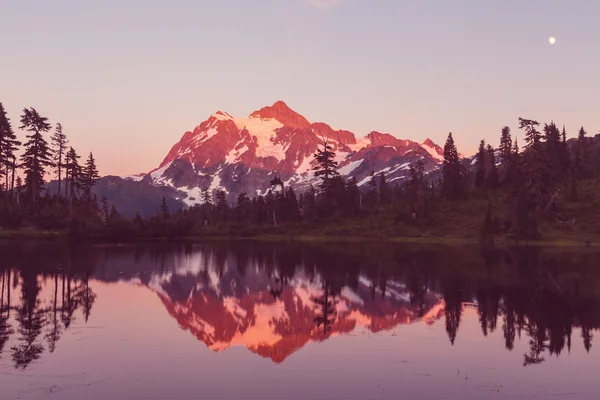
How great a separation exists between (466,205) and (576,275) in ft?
286

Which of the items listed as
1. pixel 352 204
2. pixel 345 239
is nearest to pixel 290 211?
pixel 352 204

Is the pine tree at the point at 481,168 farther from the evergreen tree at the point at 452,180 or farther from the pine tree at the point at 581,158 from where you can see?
the pine tree at the point at 581,158

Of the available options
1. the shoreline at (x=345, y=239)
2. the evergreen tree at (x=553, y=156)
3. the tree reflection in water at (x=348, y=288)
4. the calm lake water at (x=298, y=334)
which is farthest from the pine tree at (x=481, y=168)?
the calm lake water at (x=298, y=334)

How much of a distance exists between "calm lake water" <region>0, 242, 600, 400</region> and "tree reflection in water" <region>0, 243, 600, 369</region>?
0.17 metres

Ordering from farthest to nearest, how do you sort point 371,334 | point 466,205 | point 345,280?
point 466,205, point 345,280, point 371,334

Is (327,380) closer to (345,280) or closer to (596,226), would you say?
(345,280)

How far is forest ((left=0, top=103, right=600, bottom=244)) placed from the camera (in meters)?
110

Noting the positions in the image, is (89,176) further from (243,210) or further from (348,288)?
(348,288)

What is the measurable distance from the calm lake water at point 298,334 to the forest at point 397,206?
5722 cm

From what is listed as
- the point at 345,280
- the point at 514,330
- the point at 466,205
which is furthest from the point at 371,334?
the point at 466,205

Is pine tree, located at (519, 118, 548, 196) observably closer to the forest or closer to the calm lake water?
the forest

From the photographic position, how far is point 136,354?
2470cm

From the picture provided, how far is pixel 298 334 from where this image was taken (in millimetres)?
29312

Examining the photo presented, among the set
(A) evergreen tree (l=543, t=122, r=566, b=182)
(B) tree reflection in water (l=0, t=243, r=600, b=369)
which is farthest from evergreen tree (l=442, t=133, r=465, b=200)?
(B) tree reflection in water (l=0, t=243, r=600, b=369)
